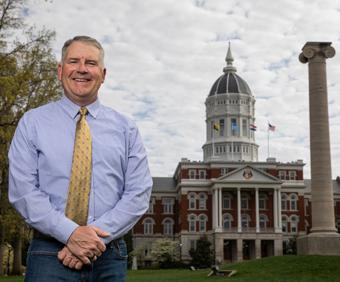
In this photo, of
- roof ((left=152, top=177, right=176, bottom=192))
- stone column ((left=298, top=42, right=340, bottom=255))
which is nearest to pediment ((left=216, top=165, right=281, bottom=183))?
roof ((left=152, top=177, right=176, bottom=192))

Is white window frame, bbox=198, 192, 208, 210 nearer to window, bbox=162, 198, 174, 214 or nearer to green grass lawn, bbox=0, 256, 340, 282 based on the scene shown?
window, bbox=162, 198, 174, 214

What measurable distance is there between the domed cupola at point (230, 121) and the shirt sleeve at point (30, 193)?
288 feet

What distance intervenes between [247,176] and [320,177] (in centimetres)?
4172

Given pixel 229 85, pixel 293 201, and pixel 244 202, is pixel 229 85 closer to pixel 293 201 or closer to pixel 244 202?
pixel 293 201

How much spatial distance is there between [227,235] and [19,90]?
55.2 metres

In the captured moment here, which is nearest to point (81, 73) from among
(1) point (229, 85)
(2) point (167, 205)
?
(2) point (167, 205)

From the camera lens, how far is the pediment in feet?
244

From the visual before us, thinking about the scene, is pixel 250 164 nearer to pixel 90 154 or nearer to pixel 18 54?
pixel 18 54

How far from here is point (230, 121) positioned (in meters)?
→ 94.4

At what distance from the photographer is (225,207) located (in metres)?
76.4

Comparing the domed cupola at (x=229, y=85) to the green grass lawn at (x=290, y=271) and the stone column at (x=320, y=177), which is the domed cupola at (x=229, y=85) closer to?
the stone column at (x=320, y=177)

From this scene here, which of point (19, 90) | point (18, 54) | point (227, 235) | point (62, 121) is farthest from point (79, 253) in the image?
point (227, 235)

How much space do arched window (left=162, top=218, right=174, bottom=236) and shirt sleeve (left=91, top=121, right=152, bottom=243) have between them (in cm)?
7995

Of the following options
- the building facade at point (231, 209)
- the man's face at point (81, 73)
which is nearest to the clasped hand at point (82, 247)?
the man's face at point (81, 73)
